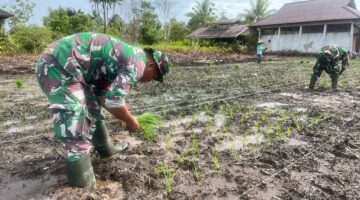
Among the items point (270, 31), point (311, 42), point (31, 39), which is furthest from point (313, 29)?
point (31, 39)

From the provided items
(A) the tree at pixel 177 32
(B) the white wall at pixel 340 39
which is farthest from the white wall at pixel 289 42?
(A) the tree at pixel 177 32

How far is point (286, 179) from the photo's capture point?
9.13ft

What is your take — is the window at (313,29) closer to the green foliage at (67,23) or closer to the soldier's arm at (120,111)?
the green foliage at (67,23)

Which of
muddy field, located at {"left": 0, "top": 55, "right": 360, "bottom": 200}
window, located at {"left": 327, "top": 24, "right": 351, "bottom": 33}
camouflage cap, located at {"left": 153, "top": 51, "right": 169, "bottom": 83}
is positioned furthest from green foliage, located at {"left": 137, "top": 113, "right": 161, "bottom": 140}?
window, located at {"left": 327, "top": 24, "right": 351, "bottom": 33}

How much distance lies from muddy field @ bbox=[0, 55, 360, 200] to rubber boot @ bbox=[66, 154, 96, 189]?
0.21ft

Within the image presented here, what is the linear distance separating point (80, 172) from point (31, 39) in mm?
16137

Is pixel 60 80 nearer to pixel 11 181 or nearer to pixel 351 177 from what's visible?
pixel 11 181

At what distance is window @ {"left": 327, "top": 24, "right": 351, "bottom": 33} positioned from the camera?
2217 cm

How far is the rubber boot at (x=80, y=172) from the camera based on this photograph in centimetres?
230

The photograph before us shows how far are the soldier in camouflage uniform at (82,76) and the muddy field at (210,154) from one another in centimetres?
37

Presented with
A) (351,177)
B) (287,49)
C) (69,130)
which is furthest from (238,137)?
(287,49)

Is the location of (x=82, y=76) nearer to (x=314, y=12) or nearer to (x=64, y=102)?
(x=64, y=102)

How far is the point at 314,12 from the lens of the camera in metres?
25.2

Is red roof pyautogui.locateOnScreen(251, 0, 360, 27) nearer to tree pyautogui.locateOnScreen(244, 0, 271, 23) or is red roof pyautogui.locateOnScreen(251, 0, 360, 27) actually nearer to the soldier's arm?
tree pyautogui.locateOnScreen(244, 0, 271, 23)
